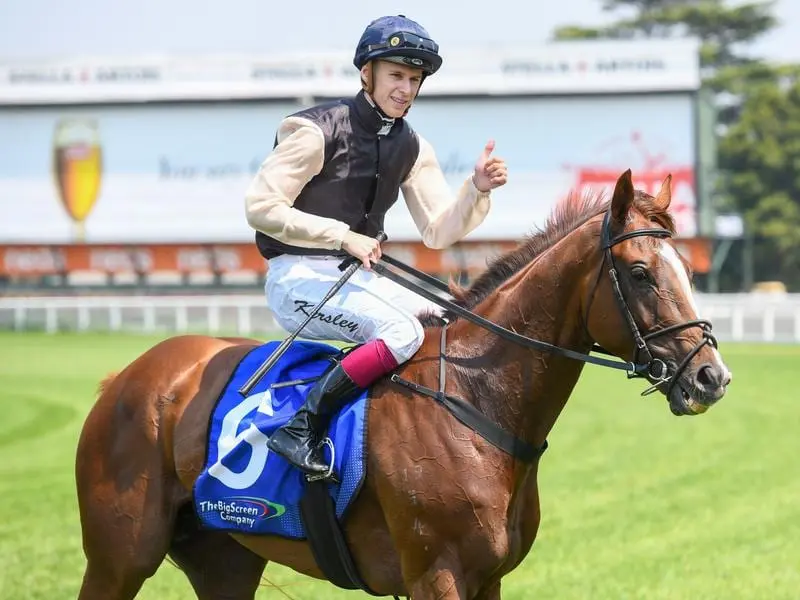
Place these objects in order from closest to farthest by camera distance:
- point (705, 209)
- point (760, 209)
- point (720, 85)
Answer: point (705, 209)
point (760, 209)
point (720, 85)

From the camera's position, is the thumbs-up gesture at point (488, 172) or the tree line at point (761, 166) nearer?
the thumbs-up gesture at point (488, 172)

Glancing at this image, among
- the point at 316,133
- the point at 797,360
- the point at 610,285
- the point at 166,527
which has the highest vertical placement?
the point at 316,133

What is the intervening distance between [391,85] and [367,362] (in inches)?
41.1

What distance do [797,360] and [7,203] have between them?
27.8m

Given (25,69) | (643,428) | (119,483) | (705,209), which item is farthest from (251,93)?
(119,483)

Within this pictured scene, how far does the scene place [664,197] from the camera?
4.26m

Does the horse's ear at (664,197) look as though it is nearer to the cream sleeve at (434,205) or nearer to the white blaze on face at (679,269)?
the white blaze on face at (679,269)

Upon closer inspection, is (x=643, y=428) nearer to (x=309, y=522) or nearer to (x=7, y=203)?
(x=309, y=522)

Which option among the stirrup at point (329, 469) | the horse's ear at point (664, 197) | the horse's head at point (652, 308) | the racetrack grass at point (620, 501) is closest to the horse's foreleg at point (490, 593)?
the stirrup at point (329, 469)

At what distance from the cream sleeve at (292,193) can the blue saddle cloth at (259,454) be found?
1.78ft

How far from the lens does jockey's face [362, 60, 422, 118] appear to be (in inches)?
180

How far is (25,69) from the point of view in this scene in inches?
1610

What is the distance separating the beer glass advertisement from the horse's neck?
3183 cm

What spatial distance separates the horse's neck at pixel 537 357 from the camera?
4.26m
